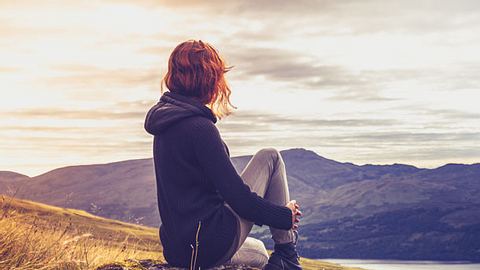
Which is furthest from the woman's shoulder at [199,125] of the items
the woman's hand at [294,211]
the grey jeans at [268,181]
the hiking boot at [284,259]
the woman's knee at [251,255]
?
the woman's knee at [251,255]

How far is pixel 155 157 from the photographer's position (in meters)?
6.26

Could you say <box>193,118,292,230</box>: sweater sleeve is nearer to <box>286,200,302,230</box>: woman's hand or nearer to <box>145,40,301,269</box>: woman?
<box>145,40,301,269</box>: woman

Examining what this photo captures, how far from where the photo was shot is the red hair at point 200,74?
5.91 metres

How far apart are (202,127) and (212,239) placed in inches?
46.0

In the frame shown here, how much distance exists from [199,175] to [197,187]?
0.50 ft

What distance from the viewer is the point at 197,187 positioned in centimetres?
603

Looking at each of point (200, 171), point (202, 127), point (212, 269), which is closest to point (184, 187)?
point (200, 171)

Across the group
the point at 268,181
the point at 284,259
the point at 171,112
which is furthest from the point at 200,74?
the point at 284,259

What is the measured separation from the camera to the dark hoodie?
5770 millimetres

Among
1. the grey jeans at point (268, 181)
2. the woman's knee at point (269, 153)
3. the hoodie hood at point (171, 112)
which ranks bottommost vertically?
the grey jeans at point (268, 181)

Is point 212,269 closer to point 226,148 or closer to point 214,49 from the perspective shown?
point 226,148

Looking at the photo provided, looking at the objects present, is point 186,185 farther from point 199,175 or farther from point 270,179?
point 270,179

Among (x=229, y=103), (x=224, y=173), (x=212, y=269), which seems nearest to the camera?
(x=224, y=173)

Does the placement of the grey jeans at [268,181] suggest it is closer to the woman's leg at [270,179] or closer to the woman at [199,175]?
the woman's leg at [270,179]
